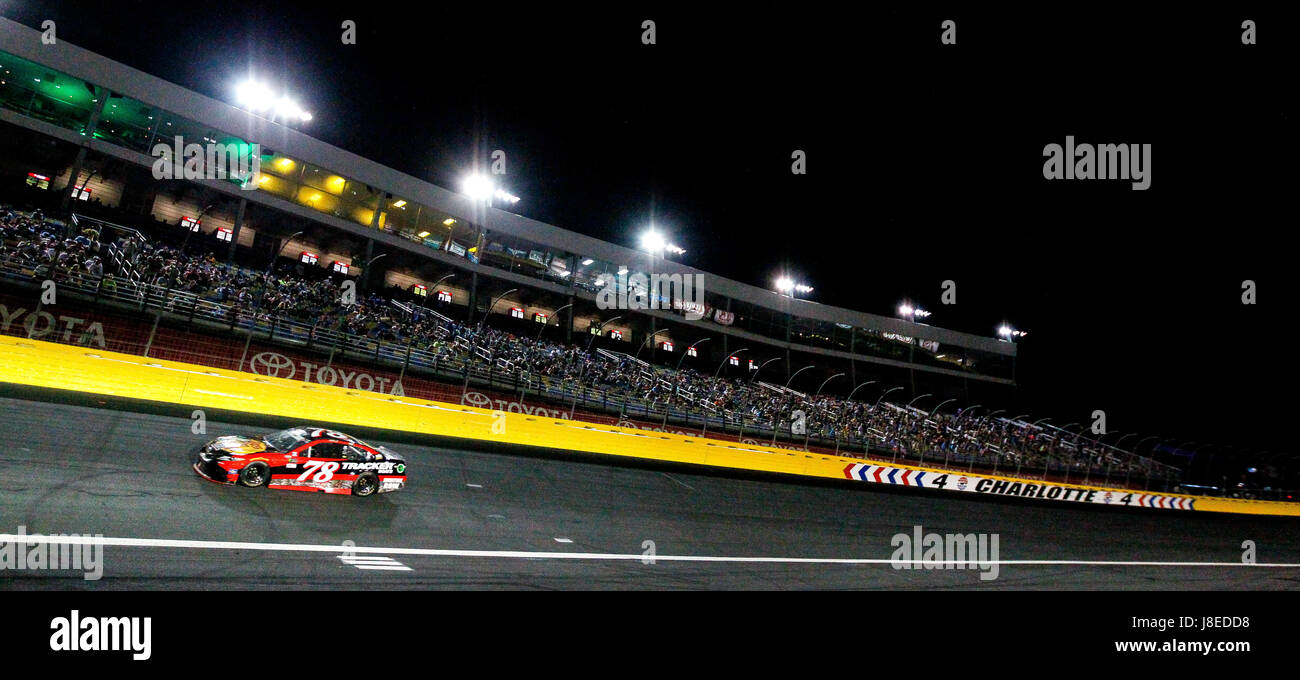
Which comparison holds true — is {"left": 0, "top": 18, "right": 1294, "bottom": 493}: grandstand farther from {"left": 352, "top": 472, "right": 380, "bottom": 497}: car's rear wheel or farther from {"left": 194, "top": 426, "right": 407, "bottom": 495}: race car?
{"left": 352, "top": 472, "right": 380, "bottom": 497}: car's rear wheel

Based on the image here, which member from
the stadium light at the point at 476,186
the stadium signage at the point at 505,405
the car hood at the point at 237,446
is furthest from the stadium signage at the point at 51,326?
the stadium light at the point at 476,186

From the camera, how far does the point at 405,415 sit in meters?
16.9

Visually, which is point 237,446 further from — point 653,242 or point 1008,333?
point 1008,333

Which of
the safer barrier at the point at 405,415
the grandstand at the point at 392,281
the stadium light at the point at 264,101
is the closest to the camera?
the safer barrier at the point at 405,415

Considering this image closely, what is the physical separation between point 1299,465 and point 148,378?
2556 inches

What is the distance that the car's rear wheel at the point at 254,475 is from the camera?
399 inches

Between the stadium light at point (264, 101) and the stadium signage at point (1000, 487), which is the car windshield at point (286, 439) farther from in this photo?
the stadium light at point (264, 101)

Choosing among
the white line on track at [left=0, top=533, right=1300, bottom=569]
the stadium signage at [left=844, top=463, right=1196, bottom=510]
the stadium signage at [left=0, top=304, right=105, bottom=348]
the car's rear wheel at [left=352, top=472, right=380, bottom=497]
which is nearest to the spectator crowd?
the stadium signage at [left=0, top=304, right=105, bottom=348]

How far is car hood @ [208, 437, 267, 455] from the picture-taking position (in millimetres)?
10125

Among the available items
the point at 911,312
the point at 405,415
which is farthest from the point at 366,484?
the point at 911,312

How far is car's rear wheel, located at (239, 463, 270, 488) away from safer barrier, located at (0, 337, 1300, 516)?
5.69 meters

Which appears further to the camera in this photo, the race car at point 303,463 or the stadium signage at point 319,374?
the stadium signage at point 319,374
